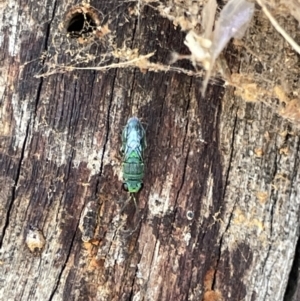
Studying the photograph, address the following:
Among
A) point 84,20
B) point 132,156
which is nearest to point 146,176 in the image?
point 132,156

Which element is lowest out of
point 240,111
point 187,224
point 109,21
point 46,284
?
point 46,284

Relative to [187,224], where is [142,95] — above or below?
above

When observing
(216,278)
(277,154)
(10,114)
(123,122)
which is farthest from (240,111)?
(10,114)

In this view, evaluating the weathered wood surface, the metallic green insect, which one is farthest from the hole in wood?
the metallic green insect


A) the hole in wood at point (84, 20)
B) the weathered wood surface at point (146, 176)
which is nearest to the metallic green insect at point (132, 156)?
the weathered wood surface at point (146, 176)

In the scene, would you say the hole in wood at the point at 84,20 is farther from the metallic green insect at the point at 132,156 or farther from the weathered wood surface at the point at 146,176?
the metallic green insect at the point at 132,156

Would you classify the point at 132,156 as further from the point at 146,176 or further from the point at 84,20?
the point at 84,20

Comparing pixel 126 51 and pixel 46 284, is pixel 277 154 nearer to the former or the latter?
pixel 126 51
